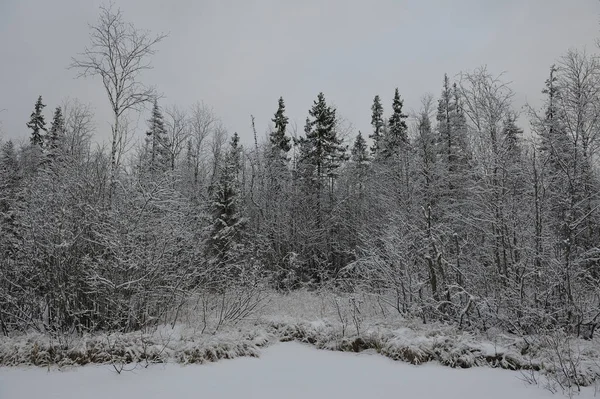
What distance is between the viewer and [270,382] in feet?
19.2

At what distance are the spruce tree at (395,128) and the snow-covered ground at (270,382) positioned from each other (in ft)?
58.9

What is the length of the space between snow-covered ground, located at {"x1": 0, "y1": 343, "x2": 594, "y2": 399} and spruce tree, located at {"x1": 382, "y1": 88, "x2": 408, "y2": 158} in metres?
18.0

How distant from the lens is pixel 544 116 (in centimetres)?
943

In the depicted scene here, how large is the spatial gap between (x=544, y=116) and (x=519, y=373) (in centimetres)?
710

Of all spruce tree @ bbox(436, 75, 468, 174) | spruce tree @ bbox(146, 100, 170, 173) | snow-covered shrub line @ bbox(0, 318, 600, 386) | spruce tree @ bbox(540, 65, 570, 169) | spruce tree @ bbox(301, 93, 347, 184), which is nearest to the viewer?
snow-covered shrub line @ bbox(0, 318, 600, 386)

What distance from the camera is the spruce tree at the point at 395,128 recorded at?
75.5 ft

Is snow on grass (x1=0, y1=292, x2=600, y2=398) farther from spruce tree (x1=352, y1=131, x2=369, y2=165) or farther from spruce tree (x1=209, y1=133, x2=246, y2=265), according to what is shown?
spruce tree (x1=352, y1=131, x2=369, y2=165)

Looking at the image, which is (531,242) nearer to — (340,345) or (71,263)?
(340,345)

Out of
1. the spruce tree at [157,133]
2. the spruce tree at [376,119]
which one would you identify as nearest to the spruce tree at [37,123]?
the spruce tree at [157,133]

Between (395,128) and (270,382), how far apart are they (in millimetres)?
21391

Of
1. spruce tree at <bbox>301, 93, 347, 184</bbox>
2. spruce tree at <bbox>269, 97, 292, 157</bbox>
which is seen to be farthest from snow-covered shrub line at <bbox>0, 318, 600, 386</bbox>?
spruce tree at <bbox>269, 97, 292, 157</bbox>

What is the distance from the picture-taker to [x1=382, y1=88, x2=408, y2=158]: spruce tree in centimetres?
2302

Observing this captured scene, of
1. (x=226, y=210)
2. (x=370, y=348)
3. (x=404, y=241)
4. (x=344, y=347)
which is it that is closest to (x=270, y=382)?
(x=344, y=347)

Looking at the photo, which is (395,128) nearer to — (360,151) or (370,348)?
(360,151)
